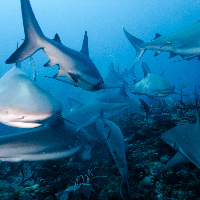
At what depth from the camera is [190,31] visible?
338cm

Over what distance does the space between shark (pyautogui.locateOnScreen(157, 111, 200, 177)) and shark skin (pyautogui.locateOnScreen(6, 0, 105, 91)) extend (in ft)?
4.98

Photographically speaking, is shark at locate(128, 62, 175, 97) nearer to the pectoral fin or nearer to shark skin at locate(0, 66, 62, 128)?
the pectoral fin

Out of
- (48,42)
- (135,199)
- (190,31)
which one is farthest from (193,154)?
(190,31)

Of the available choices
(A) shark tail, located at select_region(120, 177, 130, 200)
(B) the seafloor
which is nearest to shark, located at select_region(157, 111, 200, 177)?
(B) the seafloor

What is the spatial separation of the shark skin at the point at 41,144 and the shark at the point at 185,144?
154 cm

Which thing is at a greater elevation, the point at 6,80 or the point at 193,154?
the point at 6,80

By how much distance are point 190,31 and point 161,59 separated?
113m

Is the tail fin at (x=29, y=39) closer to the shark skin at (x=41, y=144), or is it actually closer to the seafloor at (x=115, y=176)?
the shark skin at (x=41, y=144)

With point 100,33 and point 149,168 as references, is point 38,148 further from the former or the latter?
point 100,33

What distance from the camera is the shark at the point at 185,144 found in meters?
1.68

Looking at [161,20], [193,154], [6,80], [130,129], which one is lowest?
[130,129]

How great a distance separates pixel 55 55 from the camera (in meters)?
1.95

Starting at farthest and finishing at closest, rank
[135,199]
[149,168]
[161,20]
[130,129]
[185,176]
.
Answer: [161,20]
[130,129]
[149,168]
[185,176]
[135,199]

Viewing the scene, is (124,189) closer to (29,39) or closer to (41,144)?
(41,144)
